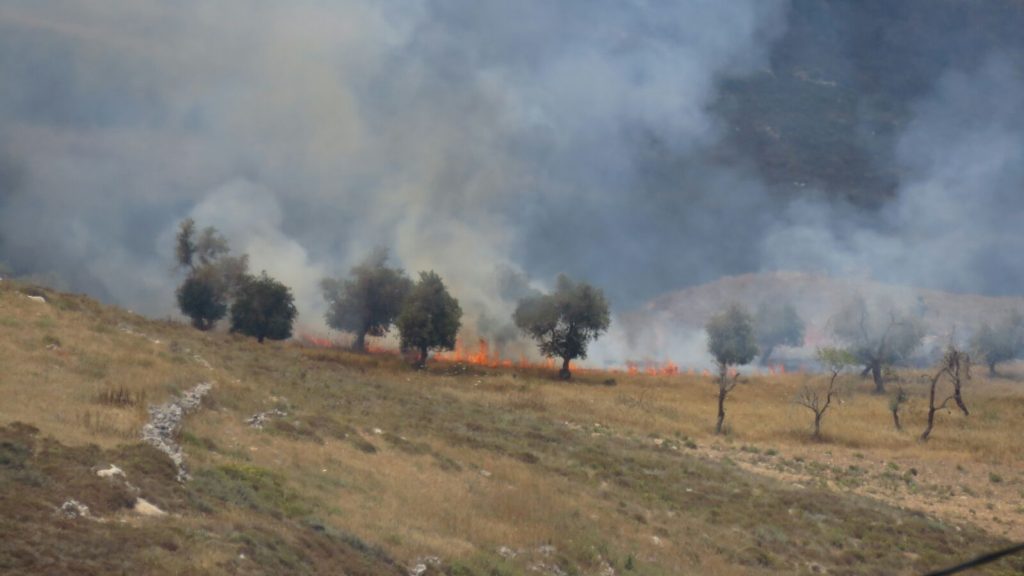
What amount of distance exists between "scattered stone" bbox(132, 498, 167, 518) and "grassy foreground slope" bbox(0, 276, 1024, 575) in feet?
0.46

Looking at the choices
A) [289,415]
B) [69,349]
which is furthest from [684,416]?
[69,349]

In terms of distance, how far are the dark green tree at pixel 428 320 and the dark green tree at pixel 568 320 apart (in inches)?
322

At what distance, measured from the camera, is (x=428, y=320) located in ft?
290

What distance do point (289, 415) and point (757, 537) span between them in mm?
17364

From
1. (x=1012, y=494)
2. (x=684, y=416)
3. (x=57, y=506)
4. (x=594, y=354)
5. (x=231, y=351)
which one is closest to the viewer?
(x=57, y=506)

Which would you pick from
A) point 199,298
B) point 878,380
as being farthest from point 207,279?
point 878,380

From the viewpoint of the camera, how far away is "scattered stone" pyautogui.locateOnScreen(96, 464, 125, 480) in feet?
66.7

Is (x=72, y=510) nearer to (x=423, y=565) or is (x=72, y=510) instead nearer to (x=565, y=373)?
(x=423, y=565)

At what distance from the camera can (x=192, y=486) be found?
2259 cm

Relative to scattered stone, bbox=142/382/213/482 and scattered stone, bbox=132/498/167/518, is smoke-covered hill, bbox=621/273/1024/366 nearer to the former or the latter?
scattered stone, bbox=142/382/213/482

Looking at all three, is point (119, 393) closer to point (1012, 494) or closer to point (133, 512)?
point (133, 512)

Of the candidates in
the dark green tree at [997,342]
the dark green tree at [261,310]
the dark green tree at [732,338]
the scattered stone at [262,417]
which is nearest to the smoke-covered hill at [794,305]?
the dark green tree at [997,342]

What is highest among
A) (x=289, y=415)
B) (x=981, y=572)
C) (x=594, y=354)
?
(x=594, y=354)

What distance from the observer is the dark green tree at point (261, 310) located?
92562mm
